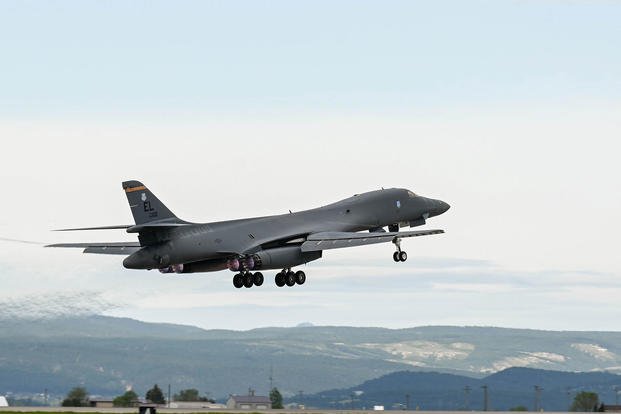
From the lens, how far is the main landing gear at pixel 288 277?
8306 centimetres

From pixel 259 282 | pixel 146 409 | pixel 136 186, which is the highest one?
pixel 136 186

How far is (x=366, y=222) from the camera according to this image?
85.8m

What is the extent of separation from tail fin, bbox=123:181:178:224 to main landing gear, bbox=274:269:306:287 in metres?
8.33

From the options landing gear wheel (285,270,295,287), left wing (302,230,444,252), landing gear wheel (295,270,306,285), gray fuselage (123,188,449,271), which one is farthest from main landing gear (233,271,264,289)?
left wing (302,230,444,252)

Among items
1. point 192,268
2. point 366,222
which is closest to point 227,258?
point 192,268

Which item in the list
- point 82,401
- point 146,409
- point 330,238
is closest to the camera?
point 146,409

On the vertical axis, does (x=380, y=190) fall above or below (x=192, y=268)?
above

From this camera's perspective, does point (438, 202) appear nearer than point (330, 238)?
No

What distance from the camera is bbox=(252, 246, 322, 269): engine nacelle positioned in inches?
3132

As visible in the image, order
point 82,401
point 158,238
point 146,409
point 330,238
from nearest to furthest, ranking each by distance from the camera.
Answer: point 146,409 < point 158,238 < point 330,238 < point 82,401

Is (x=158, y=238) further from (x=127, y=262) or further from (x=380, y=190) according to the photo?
(x=380, y=190)

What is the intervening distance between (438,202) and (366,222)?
7.76 meters

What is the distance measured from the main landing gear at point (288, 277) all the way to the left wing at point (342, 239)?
8.21 feet

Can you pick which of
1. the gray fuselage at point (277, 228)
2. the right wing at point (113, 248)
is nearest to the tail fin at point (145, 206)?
the gray fuselage at point (277, 228)
